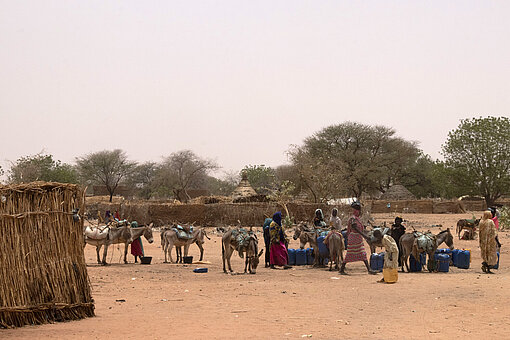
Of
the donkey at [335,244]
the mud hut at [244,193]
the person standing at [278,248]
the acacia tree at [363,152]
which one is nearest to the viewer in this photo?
the donkey at [335,244]

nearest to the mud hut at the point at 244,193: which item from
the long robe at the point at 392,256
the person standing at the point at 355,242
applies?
the person standing at the point at 355,242

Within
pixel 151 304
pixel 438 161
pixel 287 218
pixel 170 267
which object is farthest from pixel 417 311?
Result: pixel 438 161

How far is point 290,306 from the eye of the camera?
10570 mm

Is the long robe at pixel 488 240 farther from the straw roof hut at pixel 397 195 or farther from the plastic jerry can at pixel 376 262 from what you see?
the straw roof hut at pixel 397 195

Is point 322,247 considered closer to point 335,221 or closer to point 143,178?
point 335,221

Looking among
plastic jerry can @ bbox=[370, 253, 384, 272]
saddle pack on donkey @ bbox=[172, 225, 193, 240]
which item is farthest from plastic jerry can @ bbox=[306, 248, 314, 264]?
saddle pack on donkey @ bbox=[172, 225, 193, 240]

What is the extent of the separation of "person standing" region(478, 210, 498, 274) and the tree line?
98.4 feet

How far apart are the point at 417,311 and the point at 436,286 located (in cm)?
303

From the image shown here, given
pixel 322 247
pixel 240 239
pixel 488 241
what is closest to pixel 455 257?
pixel 488 241

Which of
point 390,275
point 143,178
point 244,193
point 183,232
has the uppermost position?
point 143,178

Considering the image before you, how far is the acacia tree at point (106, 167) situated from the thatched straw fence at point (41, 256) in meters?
60.3

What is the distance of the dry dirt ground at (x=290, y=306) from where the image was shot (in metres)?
8.41

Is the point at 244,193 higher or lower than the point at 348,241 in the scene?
higher

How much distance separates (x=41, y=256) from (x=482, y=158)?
51268mm
